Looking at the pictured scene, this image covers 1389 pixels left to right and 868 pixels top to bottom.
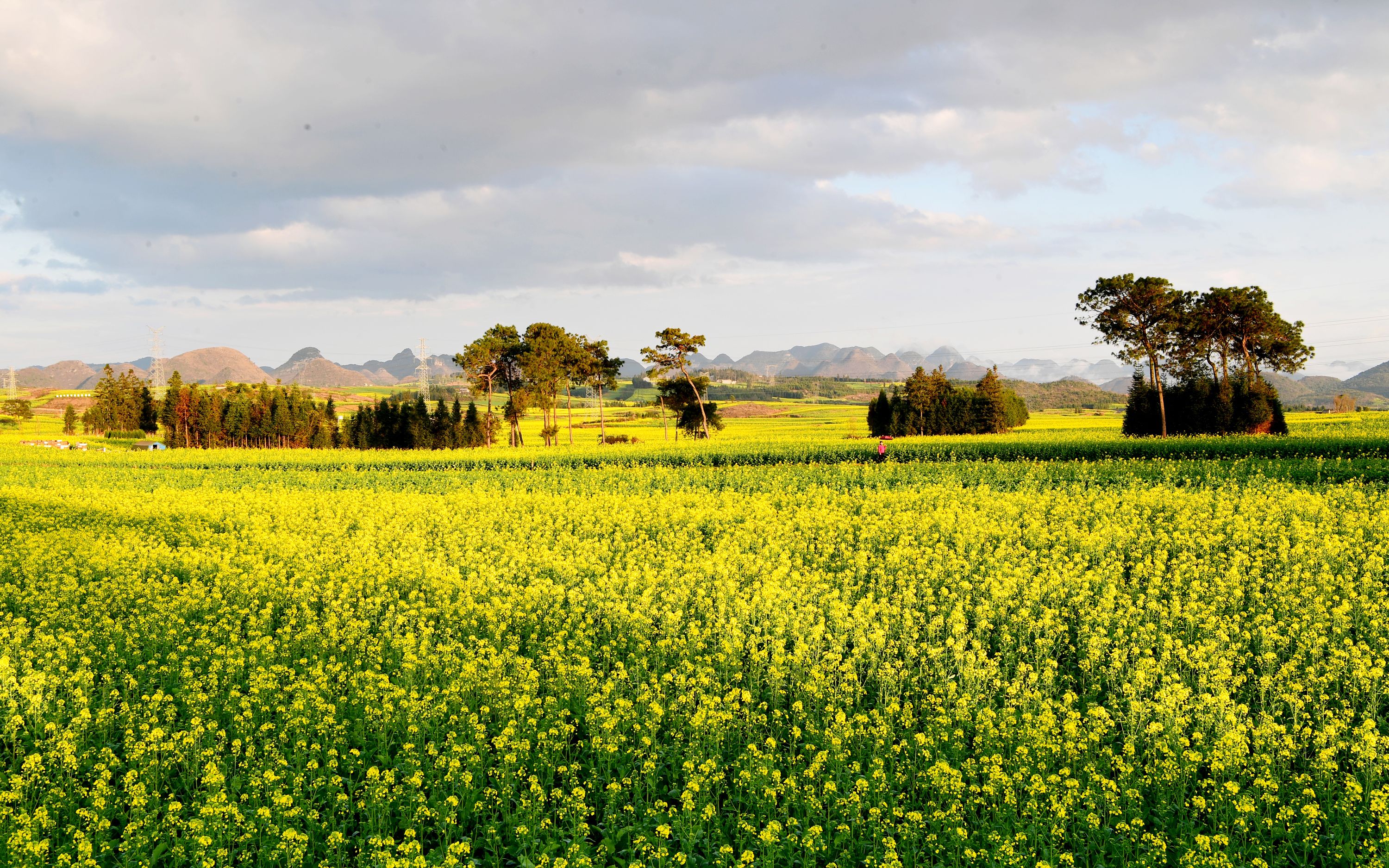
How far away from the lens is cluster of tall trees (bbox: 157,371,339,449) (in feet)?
286

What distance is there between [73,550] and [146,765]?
1116 cm

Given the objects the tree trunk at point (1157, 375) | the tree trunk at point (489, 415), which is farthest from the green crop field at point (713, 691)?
the tree trunk at point (489, 415)

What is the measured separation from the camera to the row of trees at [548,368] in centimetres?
6378

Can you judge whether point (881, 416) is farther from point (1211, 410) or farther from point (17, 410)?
point (17, 410)

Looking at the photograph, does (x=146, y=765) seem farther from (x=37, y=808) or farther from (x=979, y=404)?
(x=979, y=404)

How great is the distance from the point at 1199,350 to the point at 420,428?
70334 millimetres

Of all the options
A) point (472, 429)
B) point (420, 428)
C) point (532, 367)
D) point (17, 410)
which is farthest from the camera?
point (17, 410)

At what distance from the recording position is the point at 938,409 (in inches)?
3039

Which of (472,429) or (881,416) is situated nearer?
(881,416)

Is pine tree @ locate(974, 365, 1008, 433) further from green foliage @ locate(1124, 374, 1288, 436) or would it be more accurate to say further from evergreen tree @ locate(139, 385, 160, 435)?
evergreen tree @ locate(139, 385, 160, 435)

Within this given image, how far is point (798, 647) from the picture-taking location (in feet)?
26.8

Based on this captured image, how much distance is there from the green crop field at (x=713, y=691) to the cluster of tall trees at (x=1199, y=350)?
3523 centimetres

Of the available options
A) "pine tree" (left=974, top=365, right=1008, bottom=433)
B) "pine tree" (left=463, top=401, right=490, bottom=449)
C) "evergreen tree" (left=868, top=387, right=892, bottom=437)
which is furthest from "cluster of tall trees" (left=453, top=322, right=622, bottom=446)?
"pine tree" (left=974, top=365, right=1008, bottom=433)

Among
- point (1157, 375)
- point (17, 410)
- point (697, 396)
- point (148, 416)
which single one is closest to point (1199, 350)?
point (1157, 375)
